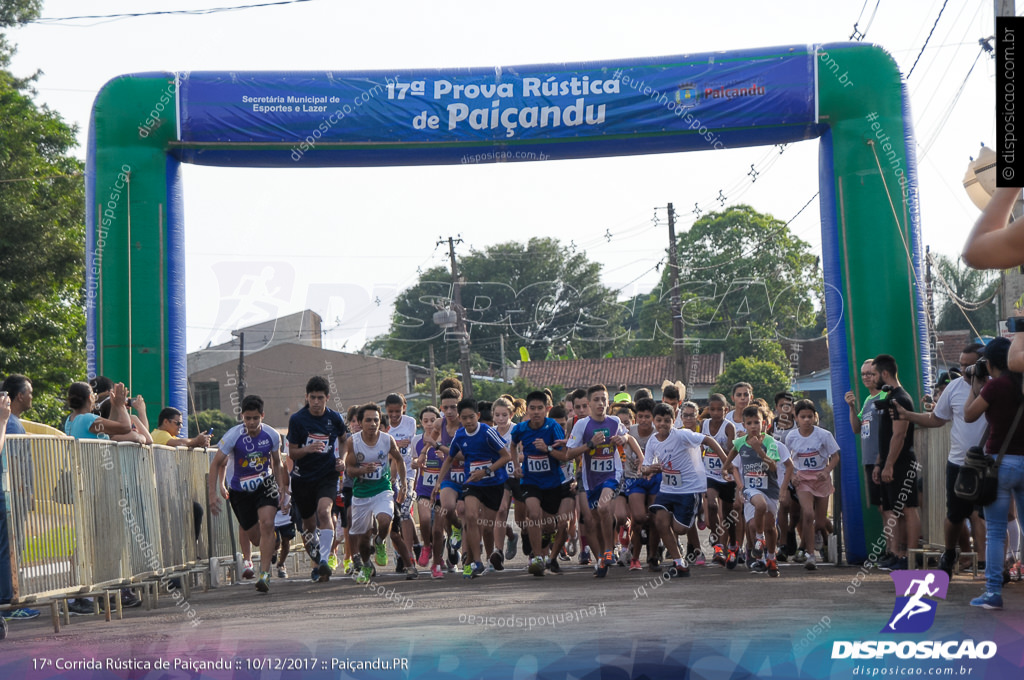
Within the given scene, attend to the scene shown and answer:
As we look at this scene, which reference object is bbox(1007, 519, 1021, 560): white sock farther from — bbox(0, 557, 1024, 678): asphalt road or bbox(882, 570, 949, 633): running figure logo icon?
bbox(882, 570, 949, 633): running figure logo icon

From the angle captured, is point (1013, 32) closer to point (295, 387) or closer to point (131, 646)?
point (131, 646)

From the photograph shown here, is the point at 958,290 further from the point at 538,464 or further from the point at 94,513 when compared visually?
the point at 94,513

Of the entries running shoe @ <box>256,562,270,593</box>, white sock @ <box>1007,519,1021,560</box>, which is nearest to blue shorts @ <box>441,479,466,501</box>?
running shoe @ <box>256,562,270,593</box>

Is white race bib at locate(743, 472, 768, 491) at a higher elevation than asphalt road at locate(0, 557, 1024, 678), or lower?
higher

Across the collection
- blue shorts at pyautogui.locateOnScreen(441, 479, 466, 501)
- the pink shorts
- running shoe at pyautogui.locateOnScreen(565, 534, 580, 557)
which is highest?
blue shorts at pyautogui.locateOnScreen(441, 479, 466, 501)

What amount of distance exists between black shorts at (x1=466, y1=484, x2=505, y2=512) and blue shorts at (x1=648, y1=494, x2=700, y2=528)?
4.98 feet

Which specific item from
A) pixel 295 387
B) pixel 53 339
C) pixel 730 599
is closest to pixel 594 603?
pixel 730 599

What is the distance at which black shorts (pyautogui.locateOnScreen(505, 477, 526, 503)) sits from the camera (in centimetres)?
1219

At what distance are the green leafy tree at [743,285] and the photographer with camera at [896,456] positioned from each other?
1559 inches

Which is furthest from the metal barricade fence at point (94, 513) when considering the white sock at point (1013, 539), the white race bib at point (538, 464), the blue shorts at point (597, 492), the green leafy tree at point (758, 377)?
the green leafy tree at point (758, 377)

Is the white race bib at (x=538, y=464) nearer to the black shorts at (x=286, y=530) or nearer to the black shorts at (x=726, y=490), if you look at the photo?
the black shorts at (x=726, y=490)

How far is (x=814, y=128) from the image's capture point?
1260 centimetres

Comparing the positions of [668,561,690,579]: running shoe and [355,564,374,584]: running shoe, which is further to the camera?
[355,564,374,584]: running shoe

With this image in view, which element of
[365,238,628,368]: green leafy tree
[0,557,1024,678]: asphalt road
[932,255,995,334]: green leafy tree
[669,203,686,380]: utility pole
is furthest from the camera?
[365,238,628,368]: green leafy tree
